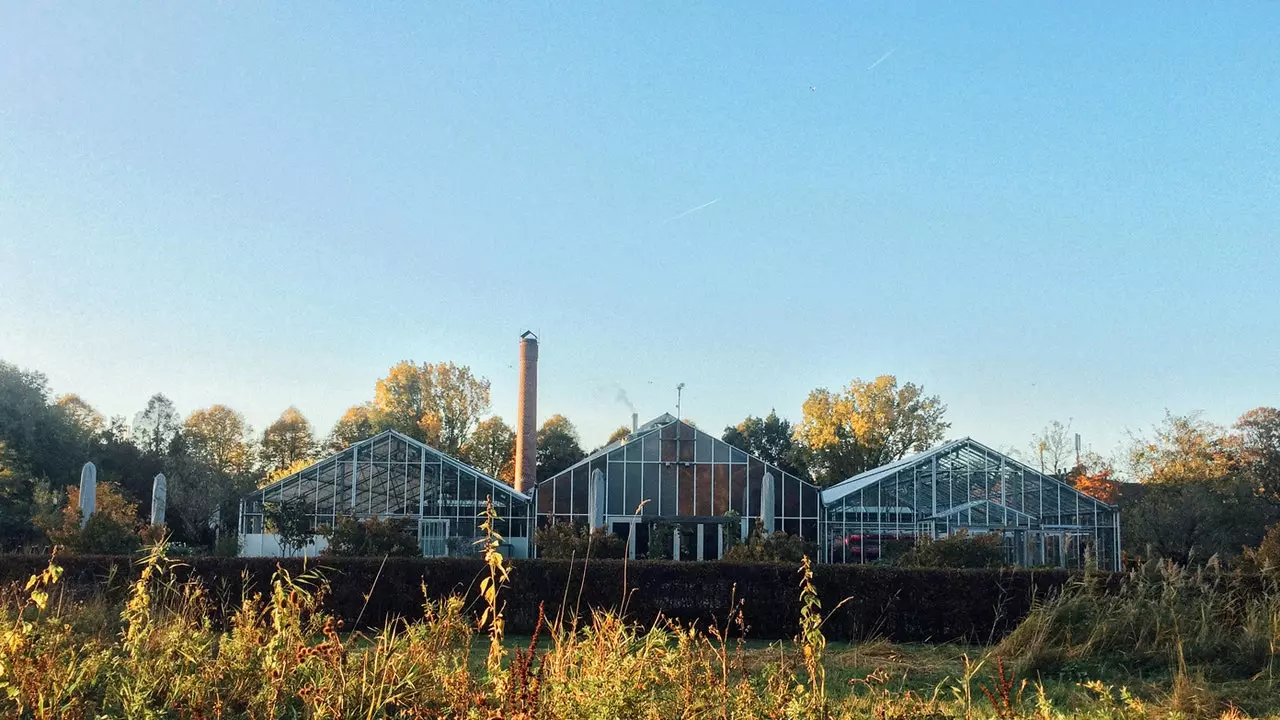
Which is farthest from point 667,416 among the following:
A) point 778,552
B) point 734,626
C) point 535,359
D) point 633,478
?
point 734,626

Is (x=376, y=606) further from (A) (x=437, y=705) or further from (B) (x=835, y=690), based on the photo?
(A) (x=437, y=705)

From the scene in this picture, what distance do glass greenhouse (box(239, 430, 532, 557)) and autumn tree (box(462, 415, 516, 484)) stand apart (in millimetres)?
20852

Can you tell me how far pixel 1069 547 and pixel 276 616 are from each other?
85.4ft

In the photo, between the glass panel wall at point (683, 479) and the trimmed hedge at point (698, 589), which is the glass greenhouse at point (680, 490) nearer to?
the glass panel wall at point (683, 479)

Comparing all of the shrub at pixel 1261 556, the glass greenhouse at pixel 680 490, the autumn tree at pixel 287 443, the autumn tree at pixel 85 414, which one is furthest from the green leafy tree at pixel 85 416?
the shrub at pixel 1261 556

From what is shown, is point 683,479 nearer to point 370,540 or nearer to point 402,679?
point 370,540

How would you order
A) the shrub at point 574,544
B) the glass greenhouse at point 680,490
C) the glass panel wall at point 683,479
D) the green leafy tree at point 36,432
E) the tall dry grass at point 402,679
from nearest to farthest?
1. the tall dry grass at point 402,679
2. the shrub at point 574,544
3. the glass greenhouse at point 680,490
4. the glass panel wall at point 683,479
5. the green leafy tree at point 36,432

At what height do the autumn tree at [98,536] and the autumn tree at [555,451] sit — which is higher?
the autumn tree at [555,451]

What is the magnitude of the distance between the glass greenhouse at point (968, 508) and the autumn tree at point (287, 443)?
30.6m

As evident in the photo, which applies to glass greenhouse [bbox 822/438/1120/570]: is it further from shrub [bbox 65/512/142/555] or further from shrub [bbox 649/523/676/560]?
shrub [bbox 65/512/142/555]

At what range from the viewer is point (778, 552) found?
19.4 metres

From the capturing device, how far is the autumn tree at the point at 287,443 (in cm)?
5131

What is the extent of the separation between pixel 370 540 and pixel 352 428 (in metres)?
32.7

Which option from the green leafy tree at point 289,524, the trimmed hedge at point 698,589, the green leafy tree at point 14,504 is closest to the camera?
the trimmed hedge at point 698,589
